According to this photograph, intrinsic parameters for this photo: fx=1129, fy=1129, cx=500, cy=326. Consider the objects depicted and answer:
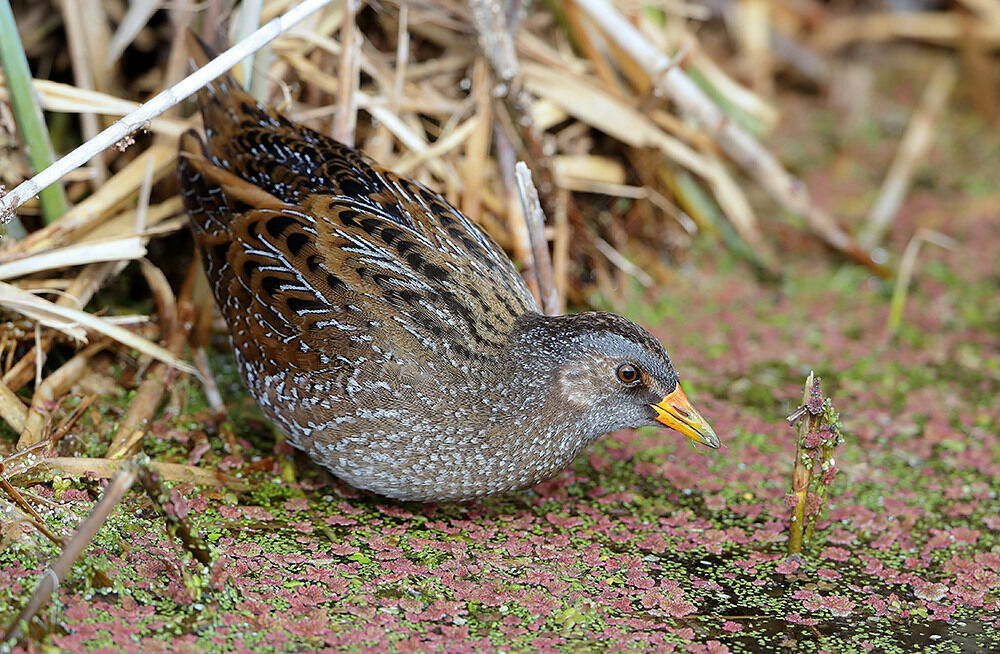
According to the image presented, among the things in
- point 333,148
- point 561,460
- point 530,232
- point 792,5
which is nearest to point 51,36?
point 333,148

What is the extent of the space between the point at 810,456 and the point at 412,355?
1.20 metres

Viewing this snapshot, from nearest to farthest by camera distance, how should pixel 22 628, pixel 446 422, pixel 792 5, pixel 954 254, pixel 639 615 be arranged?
1. pixel 22 628
2. pixel 639 615
3. pixel 446 422
4. pixel 954 254
5. pixel 792 5

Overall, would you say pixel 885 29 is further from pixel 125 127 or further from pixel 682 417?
pixel 125 127

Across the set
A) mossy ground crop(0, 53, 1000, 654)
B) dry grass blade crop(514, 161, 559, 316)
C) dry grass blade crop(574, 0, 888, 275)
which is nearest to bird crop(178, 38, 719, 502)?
mossy ground crop(0, 53, 1000, 654)

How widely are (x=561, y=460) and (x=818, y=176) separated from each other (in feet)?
12.0

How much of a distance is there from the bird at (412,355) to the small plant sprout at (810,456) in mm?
280

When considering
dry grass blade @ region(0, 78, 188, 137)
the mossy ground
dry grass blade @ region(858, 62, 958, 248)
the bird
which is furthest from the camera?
dry grass blade @ region(858, 62, 958, 248)

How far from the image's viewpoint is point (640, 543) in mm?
3545

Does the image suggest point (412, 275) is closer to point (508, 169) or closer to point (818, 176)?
point (508, 169)

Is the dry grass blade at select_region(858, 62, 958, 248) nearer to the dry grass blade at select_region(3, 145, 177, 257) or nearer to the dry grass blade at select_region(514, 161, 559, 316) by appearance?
the dry grass blade at select_region(514, 161, 559, 316)

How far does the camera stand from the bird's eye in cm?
338

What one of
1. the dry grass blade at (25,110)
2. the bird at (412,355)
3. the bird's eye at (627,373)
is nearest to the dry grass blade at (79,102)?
the dry grass blade at (25,110)

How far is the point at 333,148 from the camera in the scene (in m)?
3.83

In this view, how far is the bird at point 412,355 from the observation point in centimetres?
333
